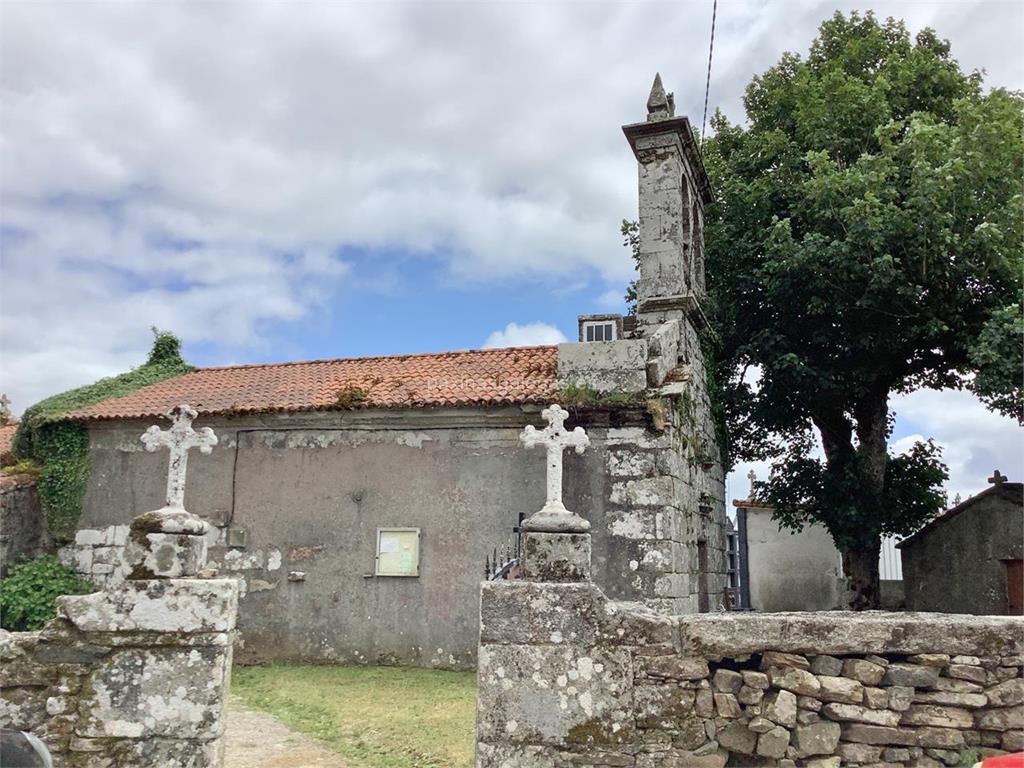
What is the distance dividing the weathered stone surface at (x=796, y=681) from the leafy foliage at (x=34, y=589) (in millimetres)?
10257

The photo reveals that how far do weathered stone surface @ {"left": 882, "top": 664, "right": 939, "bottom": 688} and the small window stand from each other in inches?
311

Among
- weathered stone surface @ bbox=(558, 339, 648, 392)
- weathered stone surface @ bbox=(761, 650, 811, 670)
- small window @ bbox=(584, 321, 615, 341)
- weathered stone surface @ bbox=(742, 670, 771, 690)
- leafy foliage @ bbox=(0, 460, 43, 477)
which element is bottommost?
weathered stone surface @ bbox=(742, 670, 771, 690)

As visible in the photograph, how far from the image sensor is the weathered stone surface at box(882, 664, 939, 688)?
4.20 m

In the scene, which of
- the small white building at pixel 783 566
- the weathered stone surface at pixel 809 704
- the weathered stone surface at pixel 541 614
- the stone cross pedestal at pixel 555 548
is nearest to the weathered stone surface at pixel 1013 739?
the weathered stone surface at pixel 809 704

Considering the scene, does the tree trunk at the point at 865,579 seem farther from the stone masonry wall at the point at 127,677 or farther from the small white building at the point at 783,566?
the stone masonry wall at the point at 127,677

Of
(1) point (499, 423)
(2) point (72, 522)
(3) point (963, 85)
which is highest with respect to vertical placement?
(3) point (963, 85)

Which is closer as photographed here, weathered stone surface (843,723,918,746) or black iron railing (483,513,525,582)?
weathered stone surface (843,723,918,746)

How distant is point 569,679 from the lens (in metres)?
4.42

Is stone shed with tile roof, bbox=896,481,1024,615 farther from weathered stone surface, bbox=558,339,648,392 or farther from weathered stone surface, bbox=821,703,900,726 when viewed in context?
weathered stone surface, bbox=821,703,900,726

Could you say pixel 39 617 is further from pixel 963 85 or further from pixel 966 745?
pixel 963 85

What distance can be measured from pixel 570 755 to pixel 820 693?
1.44 metres

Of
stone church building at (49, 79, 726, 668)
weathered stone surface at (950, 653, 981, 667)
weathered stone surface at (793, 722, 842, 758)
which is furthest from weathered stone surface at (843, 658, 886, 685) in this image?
stone church building at (49, 79, 726, 668)

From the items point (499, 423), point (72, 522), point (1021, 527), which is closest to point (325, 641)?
point (499, 423)

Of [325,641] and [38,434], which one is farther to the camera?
[38,434]
